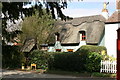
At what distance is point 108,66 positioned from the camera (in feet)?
56.6

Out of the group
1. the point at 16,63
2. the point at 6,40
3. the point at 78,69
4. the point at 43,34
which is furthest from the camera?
the point at 43,34

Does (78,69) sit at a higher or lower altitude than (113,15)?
lower

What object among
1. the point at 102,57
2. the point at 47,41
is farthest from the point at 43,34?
the point at 102,57

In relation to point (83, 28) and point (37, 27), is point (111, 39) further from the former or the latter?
point (37, 27)

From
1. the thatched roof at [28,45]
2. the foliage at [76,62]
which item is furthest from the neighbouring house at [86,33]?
the foliage at [76,62]

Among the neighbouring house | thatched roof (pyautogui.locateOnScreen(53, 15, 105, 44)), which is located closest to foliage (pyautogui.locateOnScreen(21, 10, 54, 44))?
the neighbouring house

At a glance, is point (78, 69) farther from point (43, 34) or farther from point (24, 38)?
point (24, 38)

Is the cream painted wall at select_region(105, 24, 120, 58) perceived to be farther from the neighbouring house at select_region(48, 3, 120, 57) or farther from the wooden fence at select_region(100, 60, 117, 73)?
the wooden fence at select_region(100, 60, 117, 73)

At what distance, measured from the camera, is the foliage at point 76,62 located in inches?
706

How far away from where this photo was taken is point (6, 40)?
7.24 m

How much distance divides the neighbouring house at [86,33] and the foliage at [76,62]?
464 cm

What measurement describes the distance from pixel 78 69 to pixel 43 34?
384 inches

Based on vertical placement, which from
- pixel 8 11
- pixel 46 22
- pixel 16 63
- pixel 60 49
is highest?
pixel 46 22

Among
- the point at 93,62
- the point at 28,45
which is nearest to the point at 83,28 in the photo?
the point at 28,45
